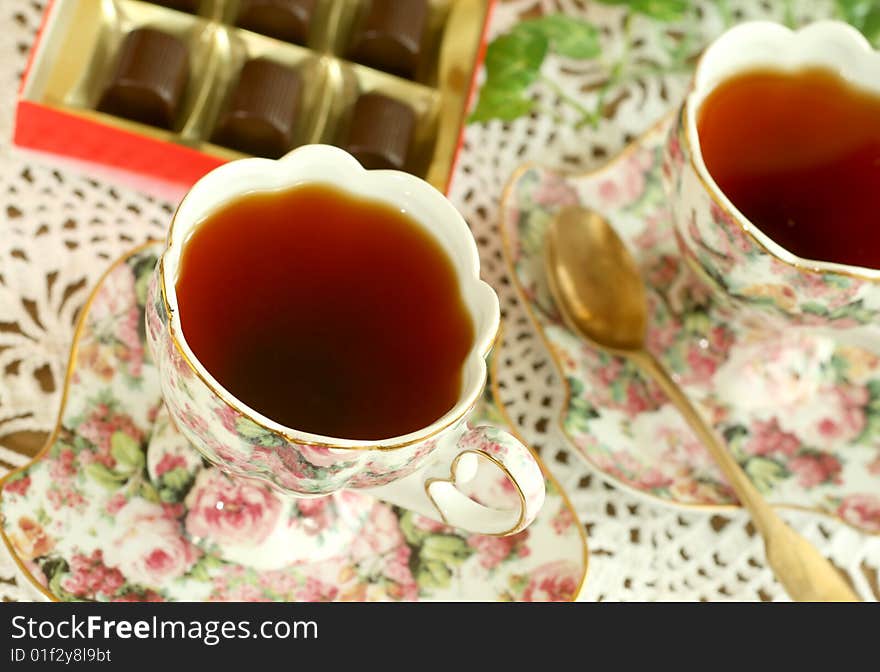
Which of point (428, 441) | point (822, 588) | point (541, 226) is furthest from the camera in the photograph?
point (541, 226)

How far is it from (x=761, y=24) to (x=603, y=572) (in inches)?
21.9

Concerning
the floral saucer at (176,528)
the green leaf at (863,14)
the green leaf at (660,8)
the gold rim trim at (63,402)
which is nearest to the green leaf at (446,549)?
the floral saucer at (176,528)

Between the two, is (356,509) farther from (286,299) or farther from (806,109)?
(806,109)

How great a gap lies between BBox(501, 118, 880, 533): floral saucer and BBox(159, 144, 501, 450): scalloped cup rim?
28cm

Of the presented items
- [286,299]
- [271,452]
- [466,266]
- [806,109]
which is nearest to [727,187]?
[806,109]

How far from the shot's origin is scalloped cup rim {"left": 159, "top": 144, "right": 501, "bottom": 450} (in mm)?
751

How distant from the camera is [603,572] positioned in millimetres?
1029

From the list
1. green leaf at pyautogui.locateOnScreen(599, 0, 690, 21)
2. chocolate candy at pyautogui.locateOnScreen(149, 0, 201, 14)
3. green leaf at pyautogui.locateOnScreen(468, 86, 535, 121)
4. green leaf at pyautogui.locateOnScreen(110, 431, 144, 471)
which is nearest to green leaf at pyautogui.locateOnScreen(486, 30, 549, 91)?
green leaf at pyautogui.locateOnScreen(468, 86, 535, 121)

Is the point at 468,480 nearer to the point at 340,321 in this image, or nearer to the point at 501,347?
the point at 340,321

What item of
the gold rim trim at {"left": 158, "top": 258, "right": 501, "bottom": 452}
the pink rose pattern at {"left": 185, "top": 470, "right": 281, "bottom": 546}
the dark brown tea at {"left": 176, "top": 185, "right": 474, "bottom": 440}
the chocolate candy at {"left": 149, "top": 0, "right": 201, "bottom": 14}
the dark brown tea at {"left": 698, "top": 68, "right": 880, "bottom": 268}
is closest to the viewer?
the gold rim trim at {"left": 158, "top": 258, "right": 501, "bottom": 452}

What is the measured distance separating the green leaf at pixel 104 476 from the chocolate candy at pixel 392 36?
1.78 feet

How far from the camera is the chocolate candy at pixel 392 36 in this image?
116 cm

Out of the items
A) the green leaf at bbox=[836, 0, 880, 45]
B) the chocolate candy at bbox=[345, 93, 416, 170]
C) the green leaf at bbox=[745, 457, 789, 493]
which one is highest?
the green leaf at bbox=[836, 0, 880, 45]

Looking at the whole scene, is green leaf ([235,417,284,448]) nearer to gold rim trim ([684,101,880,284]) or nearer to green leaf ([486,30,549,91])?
gold rim trim ([684,101,880,284])
